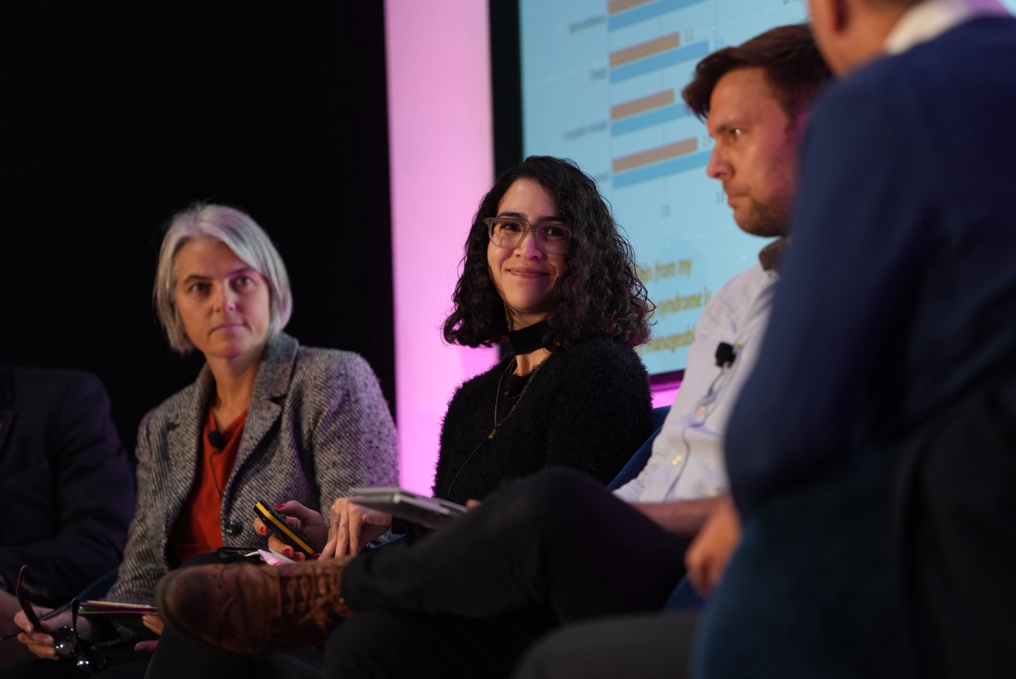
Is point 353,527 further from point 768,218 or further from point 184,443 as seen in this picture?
point 184,443

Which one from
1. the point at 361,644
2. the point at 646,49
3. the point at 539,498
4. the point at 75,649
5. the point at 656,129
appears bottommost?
the point at 75,649

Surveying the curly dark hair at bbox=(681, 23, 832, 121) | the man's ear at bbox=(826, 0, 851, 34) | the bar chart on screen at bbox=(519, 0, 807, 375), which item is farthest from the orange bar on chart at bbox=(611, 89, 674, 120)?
the man's ear at bbox=(826, 0, 851, 34)

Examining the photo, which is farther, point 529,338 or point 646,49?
point 646,49

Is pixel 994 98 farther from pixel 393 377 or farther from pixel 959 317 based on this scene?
pixel 393 377

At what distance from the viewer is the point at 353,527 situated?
217 cm

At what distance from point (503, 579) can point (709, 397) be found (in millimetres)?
486

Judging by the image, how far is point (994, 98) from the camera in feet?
3.24

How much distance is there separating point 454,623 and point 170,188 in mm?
3196

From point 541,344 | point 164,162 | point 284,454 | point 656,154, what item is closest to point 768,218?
point 541,344

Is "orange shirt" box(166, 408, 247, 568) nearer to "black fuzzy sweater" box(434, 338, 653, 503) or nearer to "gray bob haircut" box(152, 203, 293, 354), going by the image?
"gray bob haircut" box(152, 203, 293, 354)

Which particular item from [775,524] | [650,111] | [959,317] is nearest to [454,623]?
[775,524]

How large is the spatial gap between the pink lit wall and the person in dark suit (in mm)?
1022

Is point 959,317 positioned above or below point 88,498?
above

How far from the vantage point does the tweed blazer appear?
9.51 ft
